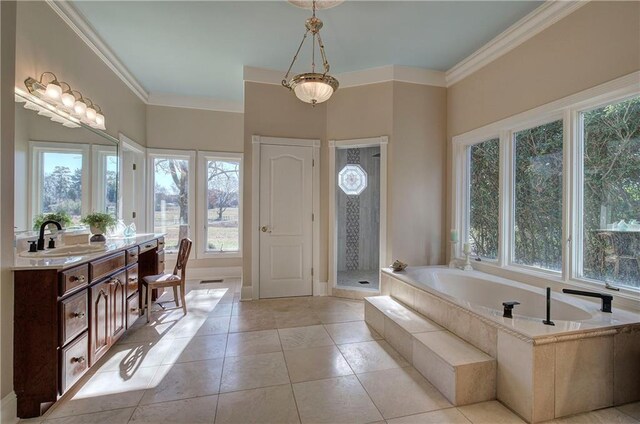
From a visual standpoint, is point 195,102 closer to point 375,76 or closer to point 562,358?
point 375,76

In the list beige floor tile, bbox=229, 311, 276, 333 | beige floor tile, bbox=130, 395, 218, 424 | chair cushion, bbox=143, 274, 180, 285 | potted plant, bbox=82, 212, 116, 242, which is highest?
potted plant, bbox=82, 212, 116, 242

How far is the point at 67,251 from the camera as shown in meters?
2.18

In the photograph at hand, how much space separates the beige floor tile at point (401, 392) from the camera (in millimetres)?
1768

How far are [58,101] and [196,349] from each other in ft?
7.91

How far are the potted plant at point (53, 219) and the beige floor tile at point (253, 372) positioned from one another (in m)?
1.79

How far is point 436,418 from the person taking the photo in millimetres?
1686

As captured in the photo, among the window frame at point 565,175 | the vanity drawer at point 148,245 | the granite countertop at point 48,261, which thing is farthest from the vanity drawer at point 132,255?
the window frame at point 565,175

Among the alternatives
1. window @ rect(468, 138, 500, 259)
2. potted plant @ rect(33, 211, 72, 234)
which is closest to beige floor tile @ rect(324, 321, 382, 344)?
window @ rect(468, 138, 500, 259)

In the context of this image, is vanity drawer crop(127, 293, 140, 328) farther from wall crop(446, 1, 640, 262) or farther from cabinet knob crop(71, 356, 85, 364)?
wall crop(446, 1, 640, 262)

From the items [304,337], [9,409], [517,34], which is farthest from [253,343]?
[517,34]

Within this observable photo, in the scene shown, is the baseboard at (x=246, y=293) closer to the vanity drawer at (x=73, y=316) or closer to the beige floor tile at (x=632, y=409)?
the vanity drawer at (x=73, y=316)

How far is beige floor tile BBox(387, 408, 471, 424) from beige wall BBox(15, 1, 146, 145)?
3391mm

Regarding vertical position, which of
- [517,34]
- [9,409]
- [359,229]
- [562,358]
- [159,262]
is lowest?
[9,409]

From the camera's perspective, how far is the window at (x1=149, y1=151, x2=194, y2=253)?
4.81m
